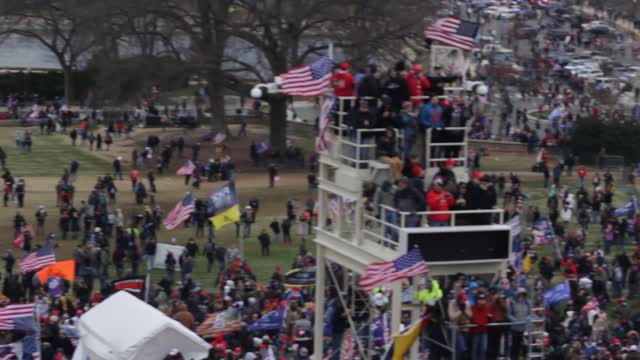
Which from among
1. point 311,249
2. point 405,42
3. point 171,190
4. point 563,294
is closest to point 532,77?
point 405,42

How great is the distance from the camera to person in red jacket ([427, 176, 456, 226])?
19906mm

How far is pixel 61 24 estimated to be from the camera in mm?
94625

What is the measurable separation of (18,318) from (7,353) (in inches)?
64.2

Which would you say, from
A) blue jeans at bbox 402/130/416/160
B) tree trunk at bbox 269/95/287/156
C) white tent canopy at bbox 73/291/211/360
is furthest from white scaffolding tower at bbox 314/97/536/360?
tree trunk at bbox 269/95/287/156

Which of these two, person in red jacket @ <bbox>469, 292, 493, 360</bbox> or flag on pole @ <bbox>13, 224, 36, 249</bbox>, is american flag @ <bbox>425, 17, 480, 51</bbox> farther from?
flag on pole @ <bbox>13, 224, 36, 249</bbox>

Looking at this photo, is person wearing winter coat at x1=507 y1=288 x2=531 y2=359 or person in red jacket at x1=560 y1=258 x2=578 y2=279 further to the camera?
person in red jacket at x1=560 y1=258 x2=578 y2=279

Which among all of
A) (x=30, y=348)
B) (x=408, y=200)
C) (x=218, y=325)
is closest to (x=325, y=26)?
(x=218, y=325)

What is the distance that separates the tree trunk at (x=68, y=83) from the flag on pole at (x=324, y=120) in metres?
72.9

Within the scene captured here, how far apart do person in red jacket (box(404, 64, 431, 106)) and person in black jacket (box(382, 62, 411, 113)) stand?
7 cm

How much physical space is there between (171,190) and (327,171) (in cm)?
4428

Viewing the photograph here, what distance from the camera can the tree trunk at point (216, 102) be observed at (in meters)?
74.3

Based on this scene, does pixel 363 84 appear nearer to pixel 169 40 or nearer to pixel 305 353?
pixel 305 353

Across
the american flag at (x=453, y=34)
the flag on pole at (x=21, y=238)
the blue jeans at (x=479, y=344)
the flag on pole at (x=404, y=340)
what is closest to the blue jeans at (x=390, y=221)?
the flag on pole at (x=404, y=340)

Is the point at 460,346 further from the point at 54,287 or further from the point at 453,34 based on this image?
the point at 54,287
